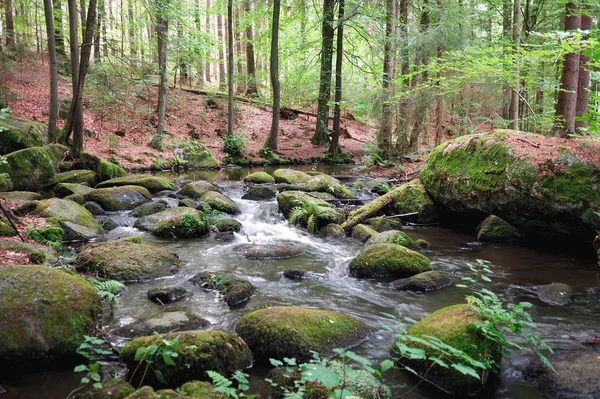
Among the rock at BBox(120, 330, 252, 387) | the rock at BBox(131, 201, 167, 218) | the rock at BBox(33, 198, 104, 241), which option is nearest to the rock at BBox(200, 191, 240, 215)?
the rock at BBox(131, 201, 167, 218)

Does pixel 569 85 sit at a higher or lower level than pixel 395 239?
higher

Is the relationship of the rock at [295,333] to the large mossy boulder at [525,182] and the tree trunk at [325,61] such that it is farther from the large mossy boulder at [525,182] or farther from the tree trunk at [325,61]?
the tree trunk at [325,61]

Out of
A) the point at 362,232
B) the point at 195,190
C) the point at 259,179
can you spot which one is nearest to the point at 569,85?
the point at 362,232

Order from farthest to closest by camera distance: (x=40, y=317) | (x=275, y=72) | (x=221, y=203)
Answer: (x=275, y=72) < (x=221, y=203) < (x=40, y=317)

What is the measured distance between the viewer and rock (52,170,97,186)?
11.7 metres

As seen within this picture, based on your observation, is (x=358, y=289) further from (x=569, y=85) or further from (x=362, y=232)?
(x=569, y=85)

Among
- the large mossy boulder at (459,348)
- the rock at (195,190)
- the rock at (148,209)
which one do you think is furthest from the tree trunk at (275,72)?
the large mossy boulder at (459,348)

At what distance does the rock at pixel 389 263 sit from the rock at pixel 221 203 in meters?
4.84

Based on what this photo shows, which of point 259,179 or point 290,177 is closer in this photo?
point 290,177

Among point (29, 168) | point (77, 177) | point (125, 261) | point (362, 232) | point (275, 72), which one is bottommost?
point (362, 232)

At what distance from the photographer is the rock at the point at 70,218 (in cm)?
800

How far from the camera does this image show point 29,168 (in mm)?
10711

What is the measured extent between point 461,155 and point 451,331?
6.61 meters

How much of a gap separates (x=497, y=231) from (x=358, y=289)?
14.6 feet
